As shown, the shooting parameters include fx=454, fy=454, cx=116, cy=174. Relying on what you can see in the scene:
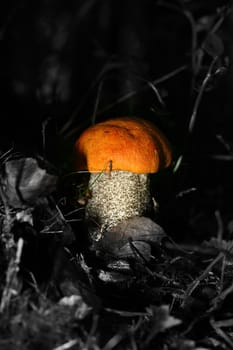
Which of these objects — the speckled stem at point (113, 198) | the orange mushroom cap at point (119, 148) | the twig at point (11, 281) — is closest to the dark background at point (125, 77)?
the speckled stem at point (113, 198)

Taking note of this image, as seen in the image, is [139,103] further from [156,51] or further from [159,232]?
[156,51]

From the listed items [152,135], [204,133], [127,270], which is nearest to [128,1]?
[204,133]

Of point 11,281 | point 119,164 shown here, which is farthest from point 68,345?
point 119,164

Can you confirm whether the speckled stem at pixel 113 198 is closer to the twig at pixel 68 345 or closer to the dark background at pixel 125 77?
the dark background at pixel 125 77

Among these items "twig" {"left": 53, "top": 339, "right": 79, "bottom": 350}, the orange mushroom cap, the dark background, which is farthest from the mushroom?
"twig" {"left": 53, "top": 339, "right": 79, "bottom": 350}

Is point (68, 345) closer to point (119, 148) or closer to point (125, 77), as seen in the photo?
point (119, 148)

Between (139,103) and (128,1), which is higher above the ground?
(128,1)

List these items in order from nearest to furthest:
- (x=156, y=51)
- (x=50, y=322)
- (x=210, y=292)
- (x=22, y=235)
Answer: (x=50, y=322) < (x=22, y=235) < (x=210, y=292) < (x=156, y=51)
